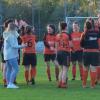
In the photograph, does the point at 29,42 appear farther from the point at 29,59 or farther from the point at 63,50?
the point at 63,50

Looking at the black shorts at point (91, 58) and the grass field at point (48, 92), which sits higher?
the black shorts at point (91, 58)

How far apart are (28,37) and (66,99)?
4.70 meters

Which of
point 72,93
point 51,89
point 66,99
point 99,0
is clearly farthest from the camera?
point 99,0

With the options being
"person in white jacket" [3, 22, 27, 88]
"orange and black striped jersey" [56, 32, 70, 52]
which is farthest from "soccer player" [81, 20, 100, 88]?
"person in white jacket" [3, 22, 27, 88]

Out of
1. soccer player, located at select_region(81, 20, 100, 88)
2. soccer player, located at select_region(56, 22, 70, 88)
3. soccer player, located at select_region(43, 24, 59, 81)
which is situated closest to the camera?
soccer player, located at select_region(81, 20, 100, 88)

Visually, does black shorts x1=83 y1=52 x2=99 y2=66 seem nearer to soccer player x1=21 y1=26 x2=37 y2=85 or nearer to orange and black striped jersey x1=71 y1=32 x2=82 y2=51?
soccer player x1=21 y1=26 x2=37 y2=85

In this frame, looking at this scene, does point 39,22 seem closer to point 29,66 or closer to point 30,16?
point 30,16

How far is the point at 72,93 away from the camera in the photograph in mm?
16062

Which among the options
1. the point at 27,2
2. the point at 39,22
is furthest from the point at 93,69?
the point at 27,2

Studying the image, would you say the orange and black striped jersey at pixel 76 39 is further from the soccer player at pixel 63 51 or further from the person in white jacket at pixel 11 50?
the person in white jacket at pixel 11 50

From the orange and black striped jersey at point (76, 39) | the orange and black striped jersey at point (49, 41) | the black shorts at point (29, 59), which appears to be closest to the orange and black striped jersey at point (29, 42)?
the black shorts at point (29, 59)

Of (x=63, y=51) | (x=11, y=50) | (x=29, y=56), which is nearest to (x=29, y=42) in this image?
(x=29, y=56)

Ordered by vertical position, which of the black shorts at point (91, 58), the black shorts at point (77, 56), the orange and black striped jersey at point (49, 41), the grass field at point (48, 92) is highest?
the orange and black striped jersey at point (49, 41)

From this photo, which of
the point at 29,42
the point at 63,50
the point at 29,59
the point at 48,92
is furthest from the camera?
the point at 29,42
